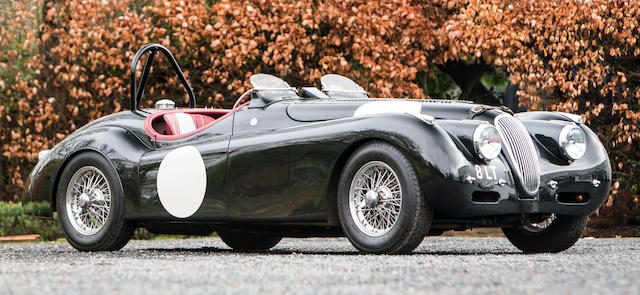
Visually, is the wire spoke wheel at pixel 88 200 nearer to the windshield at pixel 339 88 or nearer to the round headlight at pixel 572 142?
the windshield at pixel 339 88

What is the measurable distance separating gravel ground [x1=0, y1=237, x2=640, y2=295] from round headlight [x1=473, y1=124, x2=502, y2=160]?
618mm

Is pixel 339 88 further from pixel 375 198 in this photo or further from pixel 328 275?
pixel 328 275

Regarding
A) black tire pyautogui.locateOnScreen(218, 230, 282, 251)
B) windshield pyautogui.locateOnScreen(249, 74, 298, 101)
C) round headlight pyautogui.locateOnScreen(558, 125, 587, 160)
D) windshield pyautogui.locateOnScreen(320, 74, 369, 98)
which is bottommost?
black tire pyautogui.locateOnScreen(218, 230, 282, 251)

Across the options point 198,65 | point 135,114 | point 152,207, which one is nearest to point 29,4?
point 198,65

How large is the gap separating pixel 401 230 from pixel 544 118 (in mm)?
1670

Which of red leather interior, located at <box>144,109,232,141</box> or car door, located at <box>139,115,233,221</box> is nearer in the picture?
car door, located at <box>139,115,233,221</box>

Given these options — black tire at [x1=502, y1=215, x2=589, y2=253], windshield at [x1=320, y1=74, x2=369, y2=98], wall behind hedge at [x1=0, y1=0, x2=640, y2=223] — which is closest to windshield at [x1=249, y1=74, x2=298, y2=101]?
windshield at [x1=320, y1=74, x2=369, y2=98]

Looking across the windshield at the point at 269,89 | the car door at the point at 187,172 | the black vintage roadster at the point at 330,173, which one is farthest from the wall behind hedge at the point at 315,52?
the car door at the point at 187,172

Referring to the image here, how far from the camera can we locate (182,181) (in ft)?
22.1

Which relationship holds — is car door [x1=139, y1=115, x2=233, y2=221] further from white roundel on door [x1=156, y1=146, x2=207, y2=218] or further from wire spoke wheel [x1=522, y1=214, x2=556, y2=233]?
wire spoke wheel [x1=522, y1=214, x2=556, y2=233]

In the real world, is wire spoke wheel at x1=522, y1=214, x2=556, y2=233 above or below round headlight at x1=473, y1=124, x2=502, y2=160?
below

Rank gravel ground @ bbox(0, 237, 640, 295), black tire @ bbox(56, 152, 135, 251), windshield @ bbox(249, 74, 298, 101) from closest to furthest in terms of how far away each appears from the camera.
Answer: gravel ground @ bbox(0, 237, 640, 295) < windshield @ bbox(249, 74, 298, 101) < black tire @ bbox(56, 152, 135, 251)

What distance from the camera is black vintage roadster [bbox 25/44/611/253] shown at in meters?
5.62

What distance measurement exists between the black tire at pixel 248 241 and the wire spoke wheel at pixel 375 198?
74.5 inches
